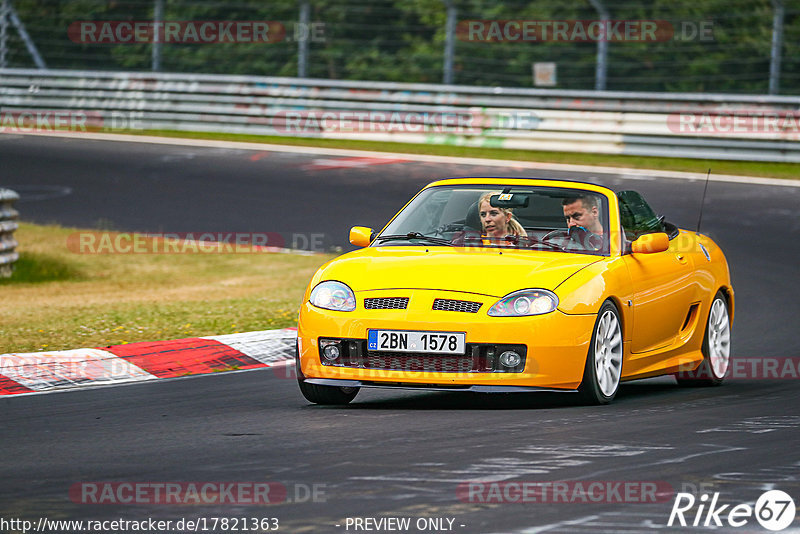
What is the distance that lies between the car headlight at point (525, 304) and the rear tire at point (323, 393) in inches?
45.9

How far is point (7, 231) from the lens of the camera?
14.9 m

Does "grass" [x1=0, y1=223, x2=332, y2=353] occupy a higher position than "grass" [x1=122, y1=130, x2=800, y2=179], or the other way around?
"grass" [x1=122, y1=130, x2=800, y2=179]

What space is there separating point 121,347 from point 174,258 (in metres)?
6.62

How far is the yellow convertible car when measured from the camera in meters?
7.74

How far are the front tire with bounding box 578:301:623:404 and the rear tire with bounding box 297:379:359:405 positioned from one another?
141cm

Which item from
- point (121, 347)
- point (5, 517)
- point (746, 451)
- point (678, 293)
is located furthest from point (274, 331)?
point (5, 517)

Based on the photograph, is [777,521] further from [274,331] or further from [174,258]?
[174,258]

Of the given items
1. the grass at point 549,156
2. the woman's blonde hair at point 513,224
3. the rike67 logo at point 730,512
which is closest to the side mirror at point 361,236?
the woman's blonde hair at point 513,224

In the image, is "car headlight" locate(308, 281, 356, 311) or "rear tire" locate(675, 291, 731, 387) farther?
"rear tire" locate(675, 291, 731, 387)
